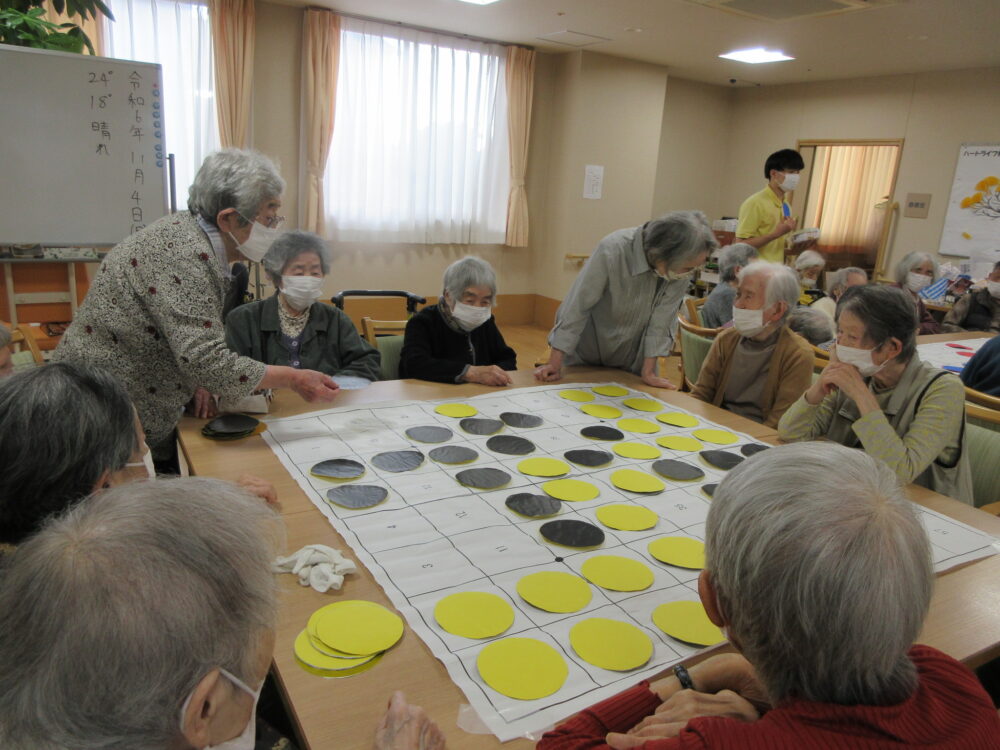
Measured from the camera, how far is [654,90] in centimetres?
638

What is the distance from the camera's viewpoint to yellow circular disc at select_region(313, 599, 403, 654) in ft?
3.11

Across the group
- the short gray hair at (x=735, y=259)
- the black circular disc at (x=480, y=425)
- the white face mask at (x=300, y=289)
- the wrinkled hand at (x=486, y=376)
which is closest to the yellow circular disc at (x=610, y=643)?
the black circular disc at (x=480, y=425)

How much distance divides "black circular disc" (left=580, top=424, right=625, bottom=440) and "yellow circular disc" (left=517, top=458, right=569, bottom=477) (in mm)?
227

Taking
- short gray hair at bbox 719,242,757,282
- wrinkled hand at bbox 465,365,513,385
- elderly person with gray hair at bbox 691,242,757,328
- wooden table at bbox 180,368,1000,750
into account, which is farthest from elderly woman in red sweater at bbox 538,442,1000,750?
short gray hair at bbox 719,242,757,282

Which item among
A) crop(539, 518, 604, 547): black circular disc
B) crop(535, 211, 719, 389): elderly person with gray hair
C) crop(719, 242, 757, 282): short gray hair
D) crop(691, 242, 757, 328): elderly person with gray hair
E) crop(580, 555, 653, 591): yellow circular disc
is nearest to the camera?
crop(580, 555, 653, 591): yellow circular disc

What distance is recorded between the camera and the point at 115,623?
57cm

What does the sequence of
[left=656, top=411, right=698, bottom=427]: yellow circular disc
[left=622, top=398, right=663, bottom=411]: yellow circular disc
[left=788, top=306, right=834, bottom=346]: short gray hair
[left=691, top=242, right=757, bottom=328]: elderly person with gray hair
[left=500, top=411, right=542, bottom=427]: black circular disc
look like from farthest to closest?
[left=691, top=242, right=757, bottom=328]: elderly person with gray hair < [left=788, top=306, right=834, bottom=346]: short gray hair < [left=622, top=398, right=663, bottom=411]: yellow circular disc < [left=656, top=411, right=698, bottom=427]: yellow circular disc < [left=500, top=411, right=542, bottom=427]: black circular disc

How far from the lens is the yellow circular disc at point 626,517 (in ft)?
4.40

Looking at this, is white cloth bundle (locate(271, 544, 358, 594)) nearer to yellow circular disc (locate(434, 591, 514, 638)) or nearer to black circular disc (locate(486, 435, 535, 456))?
yellow circular disc (locate(434, 591, 514, 638))

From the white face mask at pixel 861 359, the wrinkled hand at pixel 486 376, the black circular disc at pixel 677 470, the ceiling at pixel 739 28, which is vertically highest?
the ceiling at pixel 739 28

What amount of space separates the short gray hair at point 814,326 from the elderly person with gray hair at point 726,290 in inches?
30.5

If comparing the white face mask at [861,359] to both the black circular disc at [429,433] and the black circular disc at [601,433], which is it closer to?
the black circular disc at [601,433]

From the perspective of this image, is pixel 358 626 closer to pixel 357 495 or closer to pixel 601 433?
pixel 357 495

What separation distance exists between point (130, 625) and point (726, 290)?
149 inches
